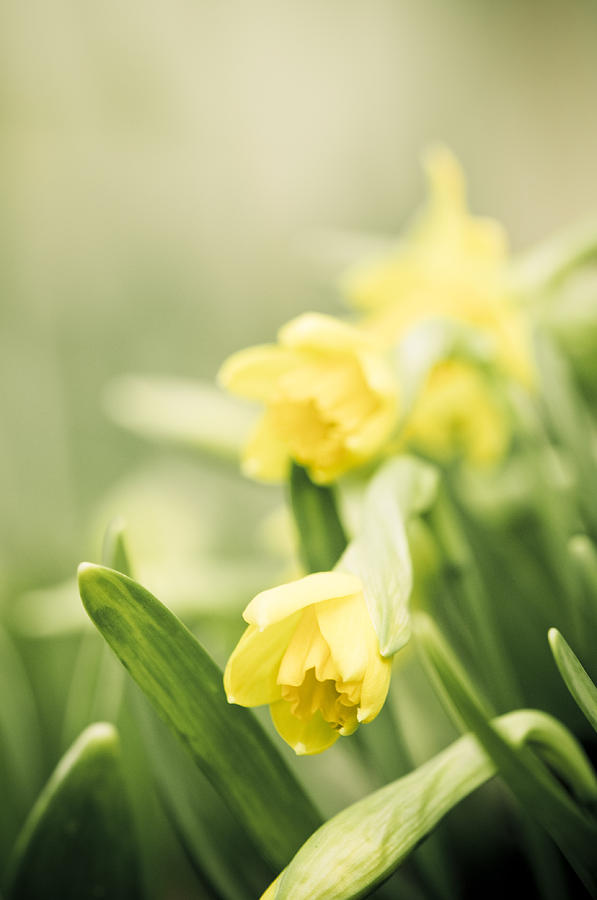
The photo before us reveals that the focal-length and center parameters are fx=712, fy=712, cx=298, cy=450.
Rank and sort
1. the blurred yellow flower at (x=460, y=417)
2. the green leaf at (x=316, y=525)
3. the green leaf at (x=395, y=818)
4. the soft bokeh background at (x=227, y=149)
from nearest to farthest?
the green leaf at (x=395, y=818) → the green leaf at (x=316, y=525) → the blurred yellow flower at (x=460, y=417) → the soft bokeh background at (x=227, y=149)

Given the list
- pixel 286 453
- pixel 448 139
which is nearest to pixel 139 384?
pixel 286 453

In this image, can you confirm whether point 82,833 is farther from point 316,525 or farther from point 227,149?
point 227,149

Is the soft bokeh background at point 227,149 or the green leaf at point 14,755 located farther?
the soft bokeh background at point 227,149

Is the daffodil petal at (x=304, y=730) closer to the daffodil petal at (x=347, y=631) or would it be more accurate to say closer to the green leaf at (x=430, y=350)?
the daffodil petal at (x=347, y=631)

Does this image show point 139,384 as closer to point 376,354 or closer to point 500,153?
point 376,354

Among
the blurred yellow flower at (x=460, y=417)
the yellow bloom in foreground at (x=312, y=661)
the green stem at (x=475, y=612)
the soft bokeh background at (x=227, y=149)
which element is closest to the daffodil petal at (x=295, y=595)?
the yellow bloom in foreground at (x=312, y=661)

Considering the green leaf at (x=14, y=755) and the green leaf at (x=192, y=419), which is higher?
the green leaf at (x=192, y=419)

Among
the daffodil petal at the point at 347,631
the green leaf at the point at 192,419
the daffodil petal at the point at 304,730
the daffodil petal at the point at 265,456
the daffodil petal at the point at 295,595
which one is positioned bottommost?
the daffodil petal at the point at 304,730

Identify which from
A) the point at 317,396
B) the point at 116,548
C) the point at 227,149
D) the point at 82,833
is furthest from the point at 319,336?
the point at 227,149

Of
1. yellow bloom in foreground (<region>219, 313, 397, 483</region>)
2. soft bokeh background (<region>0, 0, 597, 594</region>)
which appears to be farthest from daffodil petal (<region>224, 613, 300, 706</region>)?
soft bokeh background (<region>0, 0, 597, 594</region>)
